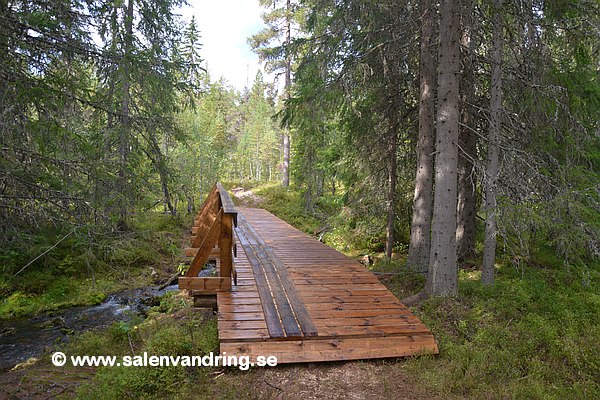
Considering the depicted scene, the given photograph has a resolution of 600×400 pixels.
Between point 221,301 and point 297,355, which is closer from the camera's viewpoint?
point 297,355

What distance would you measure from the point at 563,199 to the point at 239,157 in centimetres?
4730

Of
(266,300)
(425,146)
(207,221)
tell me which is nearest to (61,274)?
(207,221)

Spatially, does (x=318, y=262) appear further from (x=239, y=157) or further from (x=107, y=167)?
(x=239, y=157)

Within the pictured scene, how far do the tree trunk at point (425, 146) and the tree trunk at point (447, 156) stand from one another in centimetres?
142

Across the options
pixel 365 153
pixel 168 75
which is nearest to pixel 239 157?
pixel 168 75

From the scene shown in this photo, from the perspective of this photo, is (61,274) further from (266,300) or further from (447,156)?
(447,156)

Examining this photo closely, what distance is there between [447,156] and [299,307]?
3.63 meters

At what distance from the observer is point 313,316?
5.23 meters

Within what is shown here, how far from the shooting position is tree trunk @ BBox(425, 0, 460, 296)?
254 inches

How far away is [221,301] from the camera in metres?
5.66

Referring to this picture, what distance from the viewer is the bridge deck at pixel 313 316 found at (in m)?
4.50

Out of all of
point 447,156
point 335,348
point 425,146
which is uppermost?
point 425,146

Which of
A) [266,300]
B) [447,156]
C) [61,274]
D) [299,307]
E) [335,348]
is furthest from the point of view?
[61,274]

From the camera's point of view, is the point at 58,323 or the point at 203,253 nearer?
the point at 203,253
